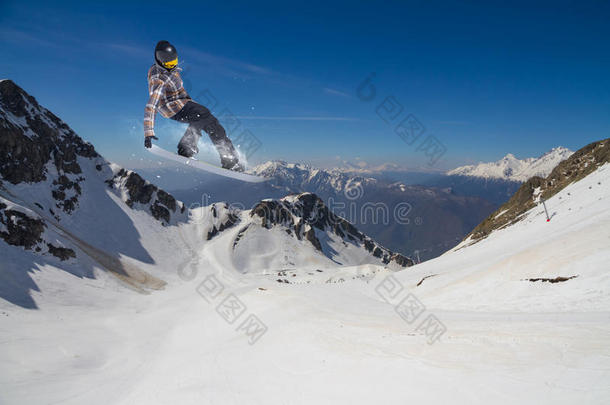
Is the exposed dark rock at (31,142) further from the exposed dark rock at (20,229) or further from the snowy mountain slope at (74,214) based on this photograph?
the exposed dark rock at (20,229)

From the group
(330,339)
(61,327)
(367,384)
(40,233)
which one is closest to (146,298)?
(40,233)

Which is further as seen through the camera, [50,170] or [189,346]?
[50,170]

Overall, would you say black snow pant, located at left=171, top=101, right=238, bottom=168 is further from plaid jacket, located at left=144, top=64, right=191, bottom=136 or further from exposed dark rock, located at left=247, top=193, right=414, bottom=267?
exposed dark rock, located at left=247, top=193, right=414, bottom=267

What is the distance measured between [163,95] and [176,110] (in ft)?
3.17

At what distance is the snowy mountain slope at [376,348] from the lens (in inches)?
233

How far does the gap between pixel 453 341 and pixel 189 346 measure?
14.3m

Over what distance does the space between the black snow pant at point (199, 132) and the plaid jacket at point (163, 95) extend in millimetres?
508

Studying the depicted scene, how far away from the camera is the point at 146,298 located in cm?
4488

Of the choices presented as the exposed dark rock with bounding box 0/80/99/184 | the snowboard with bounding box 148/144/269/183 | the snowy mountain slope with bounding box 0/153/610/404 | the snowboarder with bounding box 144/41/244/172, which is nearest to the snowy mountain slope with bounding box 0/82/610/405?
the snowy mountain slope with bounding box 0/153/610/404

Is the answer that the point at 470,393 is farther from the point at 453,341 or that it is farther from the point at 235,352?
the point at 235,352

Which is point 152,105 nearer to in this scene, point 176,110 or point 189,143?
point 176,110

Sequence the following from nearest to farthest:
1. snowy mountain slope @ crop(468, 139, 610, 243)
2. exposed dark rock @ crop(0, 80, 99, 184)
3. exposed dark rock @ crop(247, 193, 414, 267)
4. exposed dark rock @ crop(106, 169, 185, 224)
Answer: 1. snowy mountain slope @ crop(468, 139, 610, 243)
2. exposed dark rock @ crop(0, 80, 99, 184)
3. exposed dark rock @ crop(106, 169, 185, 224)
4. exposed dark rock @ crop(247, 193, 414, 267)

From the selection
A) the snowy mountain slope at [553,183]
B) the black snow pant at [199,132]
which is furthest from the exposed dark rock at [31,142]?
the snowy mountain slope at [553,183]

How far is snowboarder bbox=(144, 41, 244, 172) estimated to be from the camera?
993 cm
